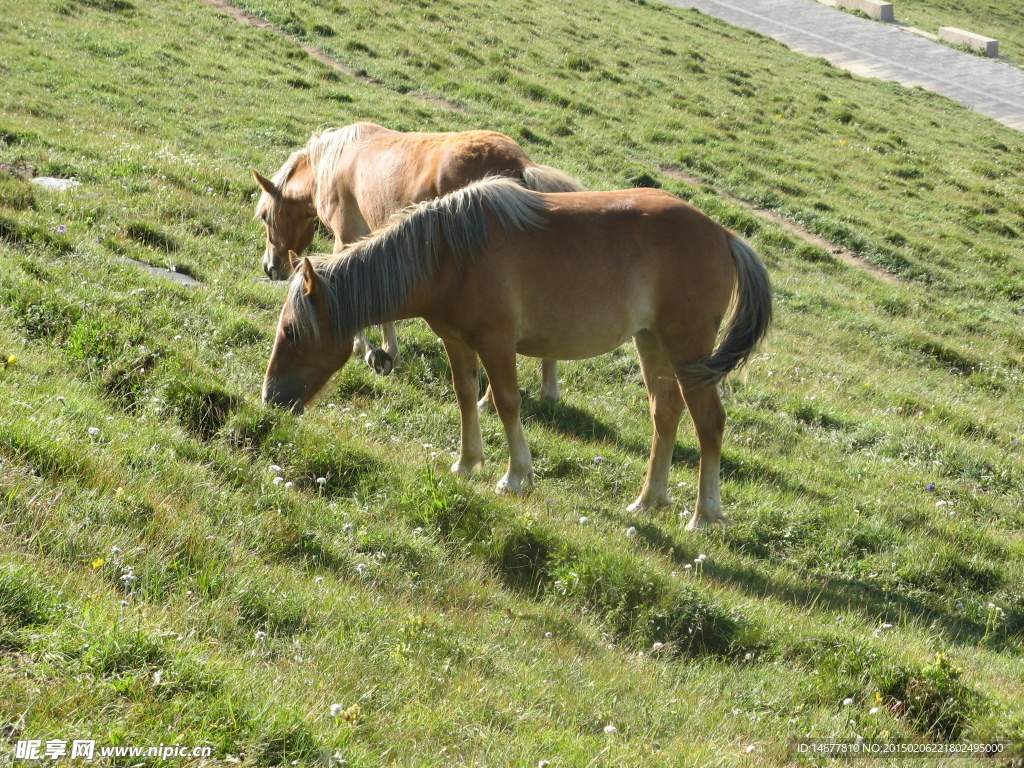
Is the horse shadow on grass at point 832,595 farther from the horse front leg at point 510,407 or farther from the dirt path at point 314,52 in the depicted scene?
the dirt path at point 314,52

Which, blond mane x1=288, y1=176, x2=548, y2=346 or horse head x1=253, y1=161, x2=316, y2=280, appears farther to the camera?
horse head x1=253, y1=161, x2=316, y2=280

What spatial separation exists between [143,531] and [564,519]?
3.14 m

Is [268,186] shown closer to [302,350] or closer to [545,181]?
[545,181]

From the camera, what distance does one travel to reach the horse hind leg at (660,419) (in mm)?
7473

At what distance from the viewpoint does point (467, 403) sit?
732 centimetres

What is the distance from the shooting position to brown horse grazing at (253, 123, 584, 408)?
8.66 metres

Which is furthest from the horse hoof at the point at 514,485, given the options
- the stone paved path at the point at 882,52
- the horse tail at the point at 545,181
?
the stone paved path at the point at 882,52

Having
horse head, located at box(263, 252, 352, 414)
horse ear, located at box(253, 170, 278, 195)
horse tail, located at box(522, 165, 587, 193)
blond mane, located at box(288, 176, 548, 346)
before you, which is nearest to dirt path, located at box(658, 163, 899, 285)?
horse tail, located at box(522, 165, 587, 193)

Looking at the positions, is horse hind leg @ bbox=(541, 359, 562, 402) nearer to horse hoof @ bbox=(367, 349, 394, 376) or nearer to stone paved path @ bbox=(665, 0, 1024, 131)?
horse hoof @ bbox=(367, 349, 394, 376)

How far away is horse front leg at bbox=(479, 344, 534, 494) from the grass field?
296mm

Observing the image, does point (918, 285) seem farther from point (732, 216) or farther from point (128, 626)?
point (128, 626)

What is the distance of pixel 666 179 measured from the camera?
1917 cm

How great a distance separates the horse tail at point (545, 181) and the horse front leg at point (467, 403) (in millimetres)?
1999

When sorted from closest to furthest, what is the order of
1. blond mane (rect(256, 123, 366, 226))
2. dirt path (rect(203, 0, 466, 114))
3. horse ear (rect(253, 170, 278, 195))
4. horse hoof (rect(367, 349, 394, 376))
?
horse hoof (rect(367, 349, 394, 376))
blond mane (rect(256, 123, 366, 226))
horse ear (rect(253, 170, 278, 195))
dirt path (rect(203, 0, 466, 114))
